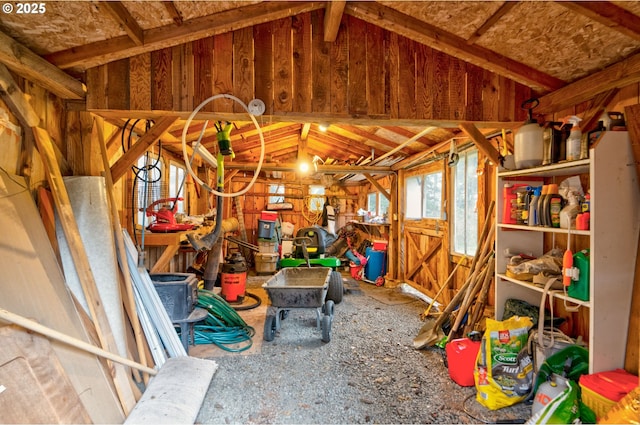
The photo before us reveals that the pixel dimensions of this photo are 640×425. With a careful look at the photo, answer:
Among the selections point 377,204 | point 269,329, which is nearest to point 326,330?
point 269,329

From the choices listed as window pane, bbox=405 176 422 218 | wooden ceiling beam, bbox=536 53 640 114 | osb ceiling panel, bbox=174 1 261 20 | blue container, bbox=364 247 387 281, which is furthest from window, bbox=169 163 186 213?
wooden ceiling beam, bbox=536 53 640 114

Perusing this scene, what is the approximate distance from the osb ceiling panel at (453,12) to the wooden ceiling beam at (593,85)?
797 millimetres

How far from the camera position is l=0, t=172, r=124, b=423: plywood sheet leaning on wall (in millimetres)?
1564

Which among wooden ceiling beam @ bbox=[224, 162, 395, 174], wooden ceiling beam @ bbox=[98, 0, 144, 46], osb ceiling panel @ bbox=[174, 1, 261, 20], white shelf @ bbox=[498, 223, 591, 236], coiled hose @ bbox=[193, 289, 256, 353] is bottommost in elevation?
coiled hose @ bbox=[193, 289, 256, 353]

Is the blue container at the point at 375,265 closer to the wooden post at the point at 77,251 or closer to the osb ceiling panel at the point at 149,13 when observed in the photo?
the wooden post at the point at 77,251

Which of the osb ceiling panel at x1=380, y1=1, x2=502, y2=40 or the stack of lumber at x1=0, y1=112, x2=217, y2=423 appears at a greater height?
the osb ceiling panel at x1=380, y1=1, x2=502, y2=40

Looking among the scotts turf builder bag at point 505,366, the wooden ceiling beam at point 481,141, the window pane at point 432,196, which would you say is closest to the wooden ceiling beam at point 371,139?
the window pane at point 432,196

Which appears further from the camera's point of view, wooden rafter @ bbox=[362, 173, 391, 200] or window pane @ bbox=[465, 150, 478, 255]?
wooden rafter @ bbox=[362, 173, 391, 200]

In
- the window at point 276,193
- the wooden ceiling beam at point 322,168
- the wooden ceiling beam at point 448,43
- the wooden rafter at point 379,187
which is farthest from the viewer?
the window at point 276,193

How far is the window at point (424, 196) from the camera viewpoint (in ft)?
15.1

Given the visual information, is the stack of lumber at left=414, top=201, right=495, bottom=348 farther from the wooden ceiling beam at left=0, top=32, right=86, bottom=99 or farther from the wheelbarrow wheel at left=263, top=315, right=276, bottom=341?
the wooden ceiling beam at left=0, top=32, right=86, bottom=99

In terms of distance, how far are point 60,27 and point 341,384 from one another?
290 centimetres

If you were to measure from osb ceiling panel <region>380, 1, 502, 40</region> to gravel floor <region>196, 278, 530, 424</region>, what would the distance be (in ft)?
8.08

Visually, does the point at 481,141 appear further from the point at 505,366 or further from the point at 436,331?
the point at 436,331
